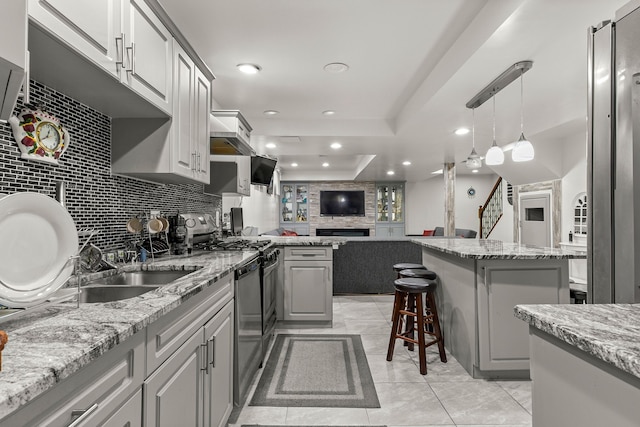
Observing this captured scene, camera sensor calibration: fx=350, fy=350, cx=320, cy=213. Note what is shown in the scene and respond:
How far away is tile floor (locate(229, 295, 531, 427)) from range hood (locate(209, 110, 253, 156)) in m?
1.76

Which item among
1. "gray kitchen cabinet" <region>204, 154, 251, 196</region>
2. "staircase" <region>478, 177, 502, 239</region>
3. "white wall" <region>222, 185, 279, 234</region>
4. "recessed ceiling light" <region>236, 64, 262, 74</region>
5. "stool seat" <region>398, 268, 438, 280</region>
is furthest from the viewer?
"staircase" <region>478, 177, 502, 239</region>

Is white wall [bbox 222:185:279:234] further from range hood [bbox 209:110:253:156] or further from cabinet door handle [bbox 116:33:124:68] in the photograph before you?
cabinet door handle [bbox 116:33:124:68]

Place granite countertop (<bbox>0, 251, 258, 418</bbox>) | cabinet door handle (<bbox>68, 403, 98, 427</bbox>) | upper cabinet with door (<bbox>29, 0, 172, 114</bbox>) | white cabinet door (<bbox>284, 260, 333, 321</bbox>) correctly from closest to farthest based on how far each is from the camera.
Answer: granite countertop (<bbox>0, 251, 258, 418</bbox>) → cabinet door handle (<bbox>68, 403, 98, 427</bbox>) → upper cabinet with door (<bbox>29, 0, 172, 114</bbox>) → white cabinet door (<bbox>284, 260, 333, 321</bbox>)

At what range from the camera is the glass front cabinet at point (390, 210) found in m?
10.1

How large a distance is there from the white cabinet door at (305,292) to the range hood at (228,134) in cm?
121

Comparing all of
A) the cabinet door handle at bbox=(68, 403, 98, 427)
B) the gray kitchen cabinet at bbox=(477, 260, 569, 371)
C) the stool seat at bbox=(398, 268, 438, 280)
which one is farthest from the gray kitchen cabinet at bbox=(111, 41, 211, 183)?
the gray kitchen cabinet at bbox=(477, 260, 569, 371)

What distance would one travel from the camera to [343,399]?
213 cm

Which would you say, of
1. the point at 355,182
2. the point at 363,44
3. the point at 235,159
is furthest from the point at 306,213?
the point at 363,44

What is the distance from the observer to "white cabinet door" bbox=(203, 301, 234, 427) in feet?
4.91

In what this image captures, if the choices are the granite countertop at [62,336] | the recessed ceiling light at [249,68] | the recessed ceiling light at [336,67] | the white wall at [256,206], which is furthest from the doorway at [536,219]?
the granite countertop at [62,336]

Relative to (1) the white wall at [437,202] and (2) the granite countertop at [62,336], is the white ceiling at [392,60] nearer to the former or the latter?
(2) the granite countertop at [62,336]

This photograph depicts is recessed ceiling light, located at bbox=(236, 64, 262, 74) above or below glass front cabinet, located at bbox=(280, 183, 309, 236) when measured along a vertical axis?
above

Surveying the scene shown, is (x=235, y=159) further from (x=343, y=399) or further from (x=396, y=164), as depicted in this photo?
(x=396, y=164)

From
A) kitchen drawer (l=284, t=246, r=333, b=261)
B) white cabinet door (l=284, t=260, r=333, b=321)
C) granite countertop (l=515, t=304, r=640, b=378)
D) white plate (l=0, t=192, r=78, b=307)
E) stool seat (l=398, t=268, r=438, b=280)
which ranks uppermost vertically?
white plate (l=0, t=192, r=78, b=307)
